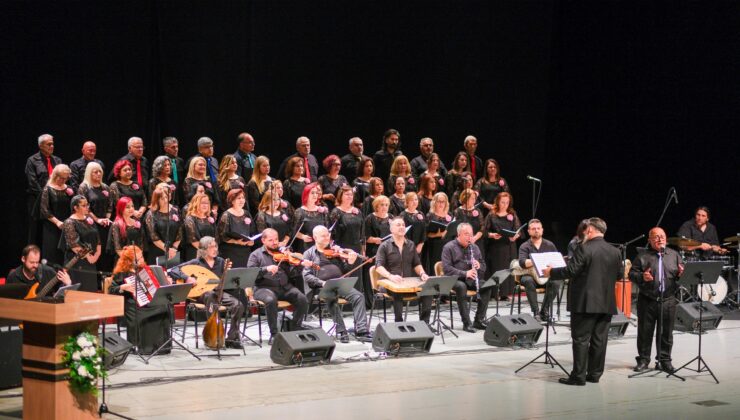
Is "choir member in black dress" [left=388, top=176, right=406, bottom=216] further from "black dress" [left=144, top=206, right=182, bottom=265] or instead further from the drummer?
the drummer

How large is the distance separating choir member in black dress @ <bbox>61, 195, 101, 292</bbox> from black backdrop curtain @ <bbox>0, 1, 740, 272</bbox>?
1.70 meters

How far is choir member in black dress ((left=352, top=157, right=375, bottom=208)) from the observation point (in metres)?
13.0

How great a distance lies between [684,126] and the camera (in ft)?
50.8

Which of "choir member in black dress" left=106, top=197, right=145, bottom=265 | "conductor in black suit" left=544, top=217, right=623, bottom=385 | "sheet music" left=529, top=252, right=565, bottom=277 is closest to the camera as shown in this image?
"conductor in black suit" left=544, top=217, right=623, bottom=385

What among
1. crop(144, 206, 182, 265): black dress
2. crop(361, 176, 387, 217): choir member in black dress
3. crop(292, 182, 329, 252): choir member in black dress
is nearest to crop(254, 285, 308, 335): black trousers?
crop(292, 182, 329, 252): choir member in black dress

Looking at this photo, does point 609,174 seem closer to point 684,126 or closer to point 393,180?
point 684,126

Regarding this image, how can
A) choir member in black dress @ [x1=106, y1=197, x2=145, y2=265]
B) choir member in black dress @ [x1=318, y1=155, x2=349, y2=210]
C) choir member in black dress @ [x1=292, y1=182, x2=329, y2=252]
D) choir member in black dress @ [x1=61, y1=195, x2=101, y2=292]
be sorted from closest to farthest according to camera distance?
1. choir member in black dress @ [x1=61, y1=195, x2=101, y2=292]
2. choir member in black dress @ [x1=106, y1=197, x2=145, y2=265]
3. choir member in black dress @ [x1=292, y1=182, x2=329, y2=252]
4. choir member in black dress @ [x1=318, y1=155, x2=349, y2=210]

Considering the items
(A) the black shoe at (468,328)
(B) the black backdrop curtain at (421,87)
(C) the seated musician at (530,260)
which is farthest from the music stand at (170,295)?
(C) the seated musician at (530,260)

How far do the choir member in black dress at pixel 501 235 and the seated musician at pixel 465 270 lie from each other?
1508mm

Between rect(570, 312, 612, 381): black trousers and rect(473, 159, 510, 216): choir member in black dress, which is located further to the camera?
rect(473, 159, 510, 216): choir member in black dress

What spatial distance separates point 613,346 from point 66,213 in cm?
665

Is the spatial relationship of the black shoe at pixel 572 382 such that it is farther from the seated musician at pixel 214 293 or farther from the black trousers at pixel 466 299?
the seated musician at pixel 214 293

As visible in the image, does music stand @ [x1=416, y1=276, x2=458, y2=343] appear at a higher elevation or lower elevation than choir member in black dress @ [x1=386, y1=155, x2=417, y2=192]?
lower

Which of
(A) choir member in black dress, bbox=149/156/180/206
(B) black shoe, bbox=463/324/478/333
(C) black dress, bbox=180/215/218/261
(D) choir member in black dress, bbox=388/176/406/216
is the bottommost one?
(B) black shoe, bbox=463/324/478/333
